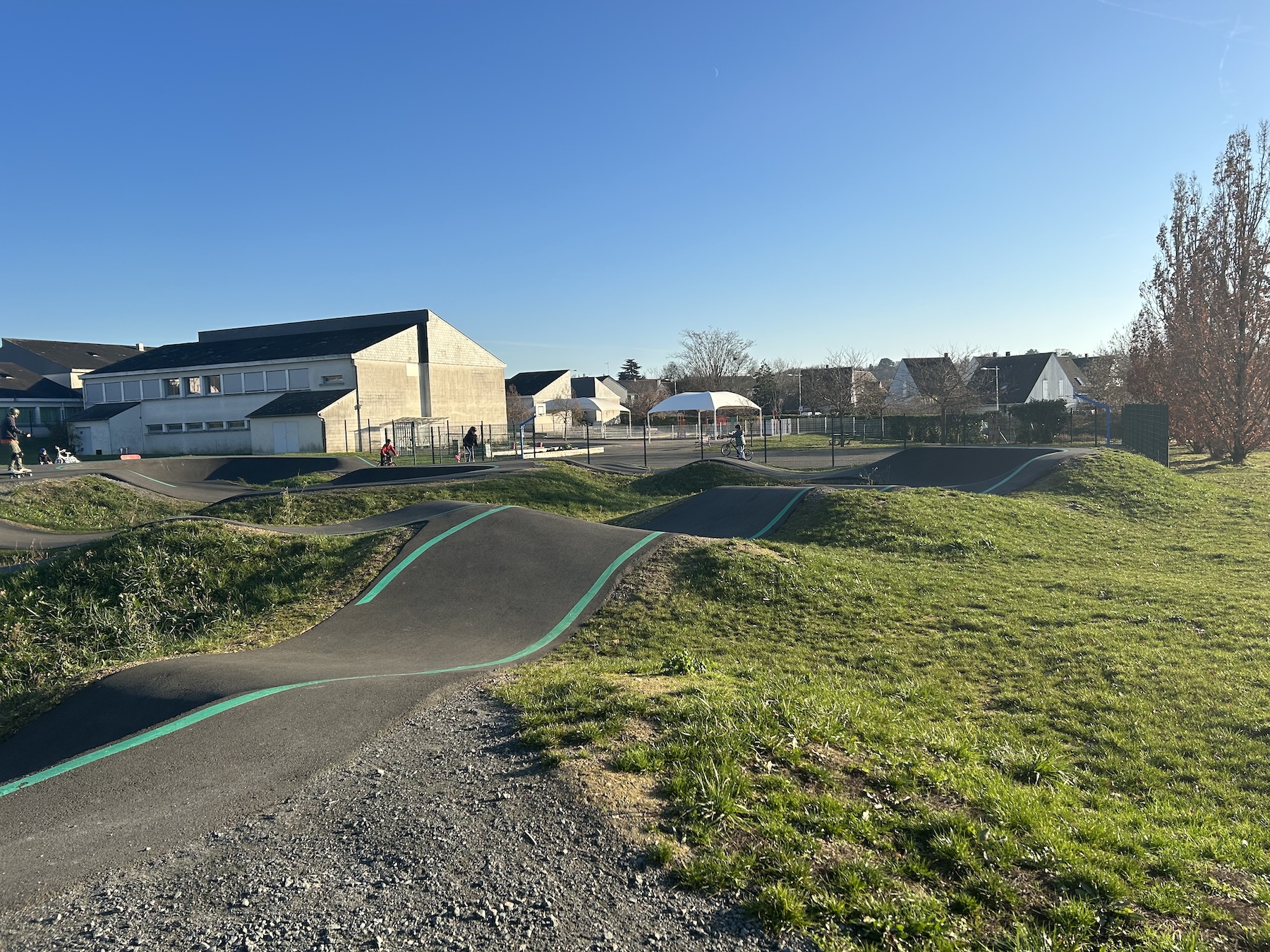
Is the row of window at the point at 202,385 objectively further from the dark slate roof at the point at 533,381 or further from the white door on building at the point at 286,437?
the dark slate roof at the point at 533,381

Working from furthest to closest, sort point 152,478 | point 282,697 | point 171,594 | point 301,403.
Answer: point 301,403
point 152,478
point 171,594
point 282,697

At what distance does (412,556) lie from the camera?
11.0m

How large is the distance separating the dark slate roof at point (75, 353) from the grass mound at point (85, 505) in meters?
45.5

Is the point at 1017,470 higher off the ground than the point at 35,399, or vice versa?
the point at 35,399

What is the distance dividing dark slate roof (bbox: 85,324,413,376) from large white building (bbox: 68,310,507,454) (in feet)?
0.44

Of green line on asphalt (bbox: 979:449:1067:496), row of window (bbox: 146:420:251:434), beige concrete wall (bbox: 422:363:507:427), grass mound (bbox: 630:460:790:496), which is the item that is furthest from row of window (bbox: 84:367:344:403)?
green line on asphalt (bbox: 979:449:1067:496)

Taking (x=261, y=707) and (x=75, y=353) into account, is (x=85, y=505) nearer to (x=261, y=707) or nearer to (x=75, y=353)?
(x=261, y=707)

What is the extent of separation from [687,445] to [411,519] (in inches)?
1442

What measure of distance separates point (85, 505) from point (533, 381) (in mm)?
66133

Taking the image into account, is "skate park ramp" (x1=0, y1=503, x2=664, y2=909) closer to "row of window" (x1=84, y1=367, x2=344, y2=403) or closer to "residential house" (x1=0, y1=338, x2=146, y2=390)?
"row of window" (x1=84, y1=367, x2=344, y2=403)

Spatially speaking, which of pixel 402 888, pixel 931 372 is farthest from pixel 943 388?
pixel 402 888

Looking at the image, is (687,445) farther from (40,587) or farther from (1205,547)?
(40,587)

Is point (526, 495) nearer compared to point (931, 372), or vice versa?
point (526, 495)

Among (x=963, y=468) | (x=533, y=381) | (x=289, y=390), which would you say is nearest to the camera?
(x=963, y=468)
